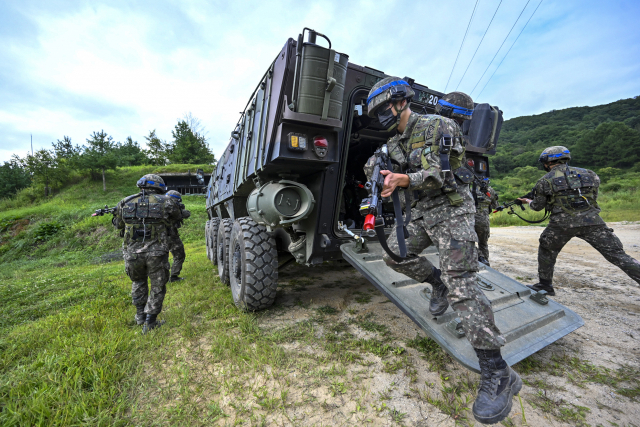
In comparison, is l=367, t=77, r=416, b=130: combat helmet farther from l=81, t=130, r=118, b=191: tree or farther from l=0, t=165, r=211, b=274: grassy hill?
l=81, t=130, r=118, b=191: tree

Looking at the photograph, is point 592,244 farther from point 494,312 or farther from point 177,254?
point 177,254

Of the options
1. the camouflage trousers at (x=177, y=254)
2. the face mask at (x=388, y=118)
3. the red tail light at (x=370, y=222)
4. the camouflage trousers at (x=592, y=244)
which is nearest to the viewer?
the red tail light at (x=370, y=222)

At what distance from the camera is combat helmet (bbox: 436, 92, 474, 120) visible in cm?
241

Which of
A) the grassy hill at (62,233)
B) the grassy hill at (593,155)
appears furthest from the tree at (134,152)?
the grassy hill at (593,155)

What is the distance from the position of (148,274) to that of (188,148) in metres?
34.8

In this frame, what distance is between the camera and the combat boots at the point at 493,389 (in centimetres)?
143

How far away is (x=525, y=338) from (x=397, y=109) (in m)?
1.93

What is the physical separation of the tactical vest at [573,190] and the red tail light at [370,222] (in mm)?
2751

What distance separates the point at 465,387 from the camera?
179 centimetres

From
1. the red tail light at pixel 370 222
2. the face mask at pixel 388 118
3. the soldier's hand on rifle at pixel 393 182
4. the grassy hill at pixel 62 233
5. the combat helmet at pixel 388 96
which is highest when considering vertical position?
the combat helmet at pixel 388 96

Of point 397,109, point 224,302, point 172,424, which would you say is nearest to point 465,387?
point 172,424

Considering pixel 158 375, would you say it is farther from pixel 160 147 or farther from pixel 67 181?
pixel 160 147

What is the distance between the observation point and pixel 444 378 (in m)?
1.88

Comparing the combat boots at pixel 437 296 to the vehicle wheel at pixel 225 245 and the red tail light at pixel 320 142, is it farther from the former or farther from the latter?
the vehicle wheel at pixel 225 245
